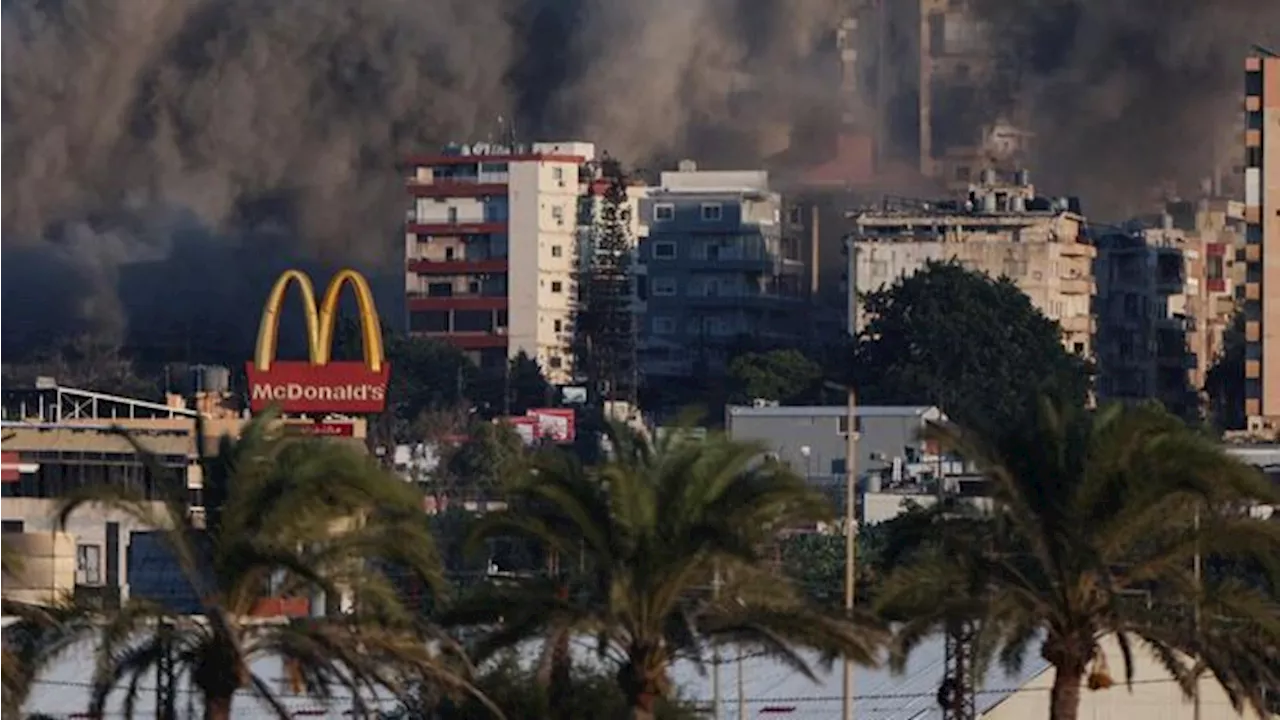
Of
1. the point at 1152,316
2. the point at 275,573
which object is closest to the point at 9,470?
the point at 275,573

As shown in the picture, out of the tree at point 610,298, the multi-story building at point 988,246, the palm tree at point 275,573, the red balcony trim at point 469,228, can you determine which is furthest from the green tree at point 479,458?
the palm tree at point 275,573

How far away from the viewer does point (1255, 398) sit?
144 metres

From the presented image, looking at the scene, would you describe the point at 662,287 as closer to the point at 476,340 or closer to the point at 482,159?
the point at 476,340

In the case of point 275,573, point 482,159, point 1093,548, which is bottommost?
point 275,573

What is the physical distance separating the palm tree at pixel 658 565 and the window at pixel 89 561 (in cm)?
4680

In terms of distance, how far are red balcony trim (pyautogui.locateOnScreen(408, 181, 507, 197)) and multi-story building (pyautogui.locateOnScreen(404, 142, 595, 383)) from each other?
0.03m

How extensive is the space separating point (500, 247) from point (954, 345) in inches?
1021

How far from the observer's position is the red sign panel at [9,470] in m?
98.8

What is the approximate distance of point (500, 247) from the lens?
17200 cm

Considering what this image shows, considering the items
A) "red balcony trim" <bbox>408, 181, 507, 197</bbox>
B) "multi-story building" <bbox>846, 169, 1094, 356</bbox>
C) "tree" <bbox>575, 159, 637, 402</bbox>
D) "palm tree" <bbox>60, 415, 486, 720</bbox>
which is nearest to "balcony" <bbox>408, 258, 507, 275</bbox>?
"red balcony trim" <bbox>408, 181, 507, 197</bbox>

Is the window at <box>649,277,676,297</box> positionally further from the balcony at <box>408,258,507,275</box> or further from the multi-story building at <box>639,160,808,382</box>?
the balcony at <box>408,258,507,275</box>

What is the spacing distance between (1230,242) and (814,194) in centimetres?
1714

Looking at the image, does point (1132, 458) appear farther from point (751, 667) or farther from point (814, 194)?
point (814, 194)

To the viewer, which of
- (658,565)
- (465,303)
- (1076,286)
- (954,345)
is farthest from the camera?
(465,303)
